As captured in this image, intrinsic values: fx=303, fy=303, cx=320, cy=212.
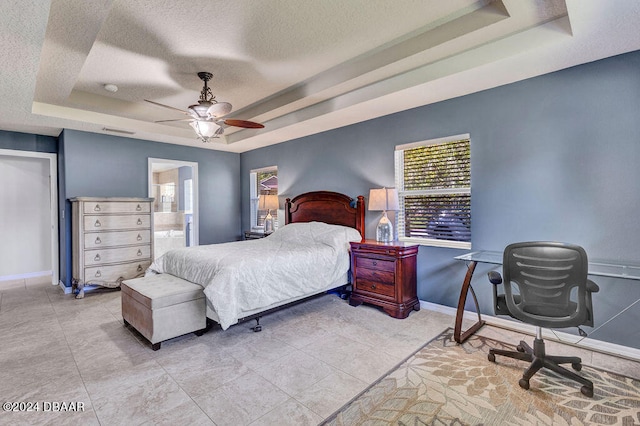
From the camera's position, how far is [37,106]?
390 centimetres

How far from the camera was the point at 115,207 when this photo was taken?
4.55 metres

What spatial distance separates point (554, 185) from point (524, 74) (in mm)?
1073

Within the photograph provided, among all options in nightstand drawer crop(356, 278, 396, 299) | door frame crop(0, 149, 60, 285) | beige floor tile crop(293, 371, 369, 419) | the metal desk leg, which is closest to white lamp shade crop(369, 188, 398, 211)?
nightstand drawer crop(356, 278, 396, 299)

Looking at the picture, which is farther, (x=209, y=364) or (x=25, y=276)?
(x=25, y=276)

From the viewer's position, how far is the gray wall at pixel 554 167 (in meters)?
2.50

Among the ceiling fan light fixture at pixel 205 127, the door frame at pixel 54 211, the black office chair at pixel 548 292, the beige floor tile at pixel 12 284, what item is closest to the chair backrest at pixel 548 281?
the black office chair at pixel 548 292

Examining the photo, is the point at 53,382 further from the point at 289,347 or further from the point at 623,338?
the point at 623,338

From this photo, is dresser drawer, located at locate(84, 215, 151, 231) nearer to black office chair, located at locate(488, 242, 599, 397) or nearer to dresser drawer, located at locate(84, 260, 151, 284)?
dresser drawer, located at locate(84, 260, 151, 284)

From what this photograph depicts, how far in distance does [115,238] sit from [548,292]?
5270 mm

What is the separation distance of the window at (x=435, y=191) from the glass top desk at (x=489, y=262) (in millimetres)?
470

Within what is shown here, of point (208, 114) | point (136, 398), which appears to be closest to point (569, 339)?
point (136, 398)

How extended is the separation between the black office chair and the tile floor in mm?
609

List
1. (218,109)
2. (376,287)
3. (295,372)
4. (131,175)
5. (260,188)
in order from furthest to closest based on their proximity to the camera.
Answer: (260,188)
(131,175)
(376,287)
(218,109)
(295,372)

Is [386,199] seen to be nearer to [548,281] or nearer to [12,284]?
[548,281]
